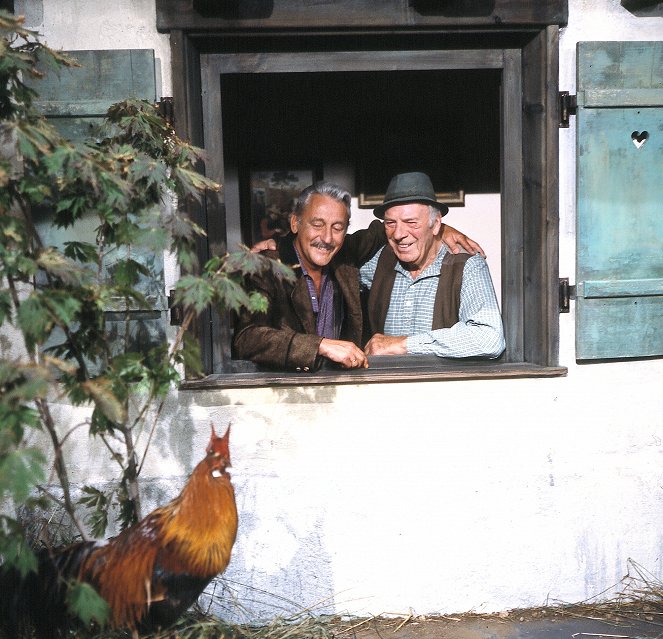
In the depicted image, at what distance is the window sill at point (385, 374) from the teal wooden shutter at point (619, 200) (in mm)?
325

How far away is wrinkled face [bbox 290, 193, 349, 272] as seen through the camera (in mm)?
4273

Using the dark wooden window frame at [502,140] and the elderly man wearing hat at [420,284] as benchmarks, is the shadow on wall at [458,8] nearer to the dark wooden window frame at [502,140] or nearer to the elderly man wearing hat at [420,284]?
the dark wooden window frame at [502,140]

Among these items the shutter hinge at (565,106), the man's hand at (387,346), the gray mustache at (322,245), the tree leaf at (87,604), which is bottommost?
the tree leaf at (87,604)

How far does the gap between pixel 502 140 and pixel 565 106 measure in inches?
12.8

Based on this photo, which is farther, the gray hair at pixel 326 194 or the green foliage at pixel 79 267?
the gray hair at pixel 326 194

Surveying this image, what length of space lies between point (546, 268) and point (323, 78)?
2750 mm

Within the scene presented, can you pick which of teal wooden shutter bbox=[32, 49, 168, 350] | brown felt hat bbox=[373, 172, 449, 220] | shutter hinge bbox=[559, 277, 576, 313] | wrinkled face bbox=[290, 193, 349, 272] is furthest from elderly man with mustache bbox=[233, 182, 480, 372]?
shutter hinge bbox=[559, 277, 576, 313]

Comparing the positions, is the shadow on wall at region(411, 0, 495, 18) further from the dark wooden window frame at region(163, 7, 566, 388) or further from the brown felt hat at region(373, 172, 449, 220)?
the brown felt hat at region(373, 172, 449, 220)

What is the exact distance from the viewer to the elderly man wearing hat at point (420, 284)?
410 centimetres

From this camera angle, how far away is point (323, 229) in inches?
168

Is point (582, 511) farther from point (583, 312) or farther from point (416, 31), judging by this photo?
point (416, 31)

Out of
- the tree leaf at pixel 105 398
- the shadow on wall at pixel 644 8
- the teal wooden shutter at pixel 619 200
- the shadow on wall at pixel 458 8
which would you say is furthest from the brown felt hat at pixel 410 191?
the tree leaf at pixel 105 398

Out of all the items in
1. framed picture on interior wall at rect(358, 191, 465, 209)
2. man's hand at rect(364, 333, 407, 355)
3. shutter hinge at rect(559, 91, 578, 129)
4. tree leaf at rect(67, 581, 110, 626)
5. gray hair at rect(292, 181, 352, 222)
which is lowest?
tree leaf at rect(67, 581, 110, 626)

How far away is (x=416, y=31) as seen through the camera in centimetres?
367
